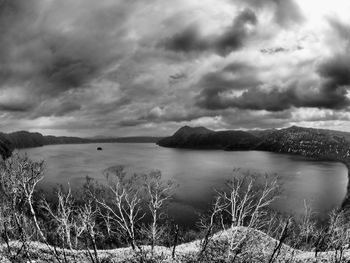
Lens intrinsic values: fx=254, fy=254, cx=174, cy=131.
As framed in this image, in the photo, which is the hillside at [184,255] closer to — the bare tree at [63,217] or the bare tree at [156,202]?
the bare tree at [156,202]

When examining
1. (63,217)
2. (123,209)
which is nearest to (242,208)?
(63,217)

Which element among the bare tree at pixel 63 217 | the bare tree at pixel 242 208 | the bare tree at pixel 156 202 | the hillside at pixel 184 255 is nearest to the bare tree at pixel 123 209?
the bare tree at pixel 156 202

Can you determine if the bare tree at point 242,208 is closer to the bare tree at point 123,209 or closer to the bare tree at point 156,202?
the bare tree at point 156,202

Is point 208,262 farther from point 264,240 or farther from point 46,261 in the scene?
point 46,261

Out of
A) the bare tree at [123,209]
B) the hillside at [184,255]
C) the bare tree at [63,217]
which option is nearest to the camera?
the bare tree at [63,217]

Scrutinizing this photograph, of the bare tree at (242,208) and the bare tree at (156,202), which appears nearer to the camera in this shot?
the bare tree at (242,208)

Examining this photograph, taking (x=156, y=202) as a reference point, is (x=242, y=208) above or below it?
below

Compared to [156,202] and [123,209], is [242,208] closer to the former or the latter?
[156,202]

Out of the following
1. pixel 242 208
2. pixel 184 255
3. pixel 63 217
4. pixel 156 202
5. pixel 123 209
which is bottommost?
pixel 184 255

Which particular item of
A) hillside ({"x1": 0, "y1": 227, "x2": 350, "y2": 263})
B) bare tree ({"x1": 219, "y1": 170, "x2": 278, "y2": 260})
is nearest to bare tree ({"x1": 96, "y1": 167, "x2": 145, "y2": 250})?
hillside ({"x1": 0, "y1": 227, "x2": 350, "y2": 263})

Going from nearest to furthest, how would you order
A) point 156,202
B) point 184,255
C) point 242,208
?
1. point 156,202
2. point 242,208
3. point 184,255

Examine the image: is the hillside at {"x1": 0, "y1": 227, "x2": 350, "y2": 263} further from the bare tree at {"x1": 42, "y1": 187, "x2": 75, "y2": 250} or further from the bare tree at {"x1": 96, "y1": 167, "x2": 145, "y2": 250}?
the bare tree at {"x1": 42, "y1": 187, "x2": 75, "y2": 250}

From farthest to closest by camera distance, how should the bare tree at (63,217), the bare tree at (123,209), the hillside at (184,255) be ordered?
the bare tree at (123,209), the hillside at (184,255), the bare tree at (63,217)

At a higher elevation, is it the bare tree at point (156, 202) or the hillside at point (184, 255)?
the bare tree at point (156, 202)
